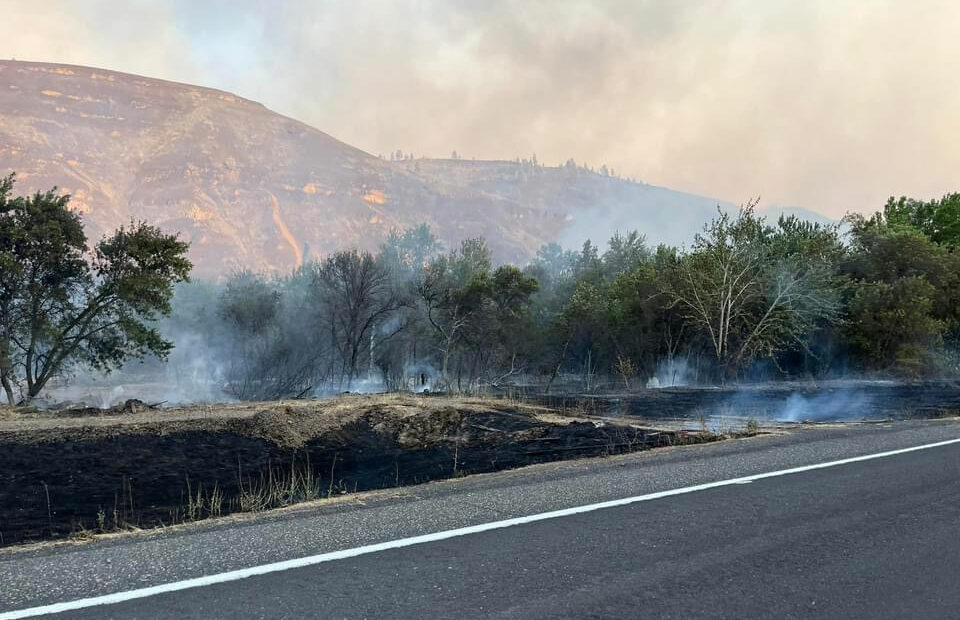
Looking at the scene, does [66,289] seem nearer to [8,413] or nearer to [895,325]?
[8,413]

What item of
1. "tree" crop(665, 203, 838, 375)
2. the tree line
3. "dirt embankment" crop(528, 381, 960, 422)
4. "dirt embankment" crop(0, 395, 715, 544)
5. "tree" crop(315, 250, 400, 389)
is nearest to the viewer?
"dirt embankment" crop(0, 395, 715, 544)

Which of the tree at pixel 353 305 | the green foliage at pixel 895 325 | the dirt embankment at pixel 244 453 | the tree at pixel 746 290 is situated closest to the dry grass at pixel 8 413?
the dirt embankment at pixel 244 453

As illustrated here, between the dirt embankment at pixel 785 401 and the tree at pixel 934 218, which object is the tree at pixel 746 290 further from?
the tree at pixel 934 218

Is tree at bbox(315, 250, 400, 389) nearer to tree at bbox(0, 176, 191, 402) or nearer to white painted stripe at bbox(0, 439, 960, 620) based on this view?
tree at bbox(0, 176, 191, 402)

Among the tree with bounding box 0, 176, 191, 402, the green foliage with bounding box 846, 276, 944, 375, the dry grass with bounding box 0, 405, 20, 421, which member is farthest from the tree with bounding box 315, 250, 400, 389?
the green foliage with bounding box 846, 276, 944, 375

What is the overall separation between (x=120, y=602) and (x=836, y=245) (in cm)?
3971

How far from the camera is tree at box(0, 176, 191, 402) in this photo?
22922 mm

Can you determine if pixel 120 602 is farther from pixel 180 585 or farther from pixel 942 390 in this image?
pixel 942 390

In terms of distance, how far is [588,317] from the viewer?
40.0m

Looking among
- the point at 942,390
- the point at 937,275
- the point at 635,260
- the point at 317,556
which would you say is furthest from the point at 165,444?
the point at 635,260

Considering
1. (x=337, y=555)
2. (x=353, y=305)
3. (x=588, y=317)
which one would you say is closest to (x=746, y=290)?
(x=588, y=317)

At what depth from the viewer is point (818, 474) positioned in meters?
8.39

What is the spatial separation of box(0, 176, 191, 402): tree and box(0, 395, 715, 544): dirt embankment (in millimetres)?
4630

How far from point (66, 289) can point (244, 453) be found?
42.0 feet
